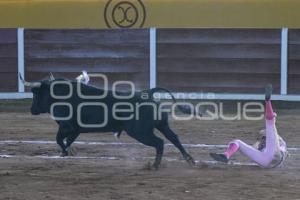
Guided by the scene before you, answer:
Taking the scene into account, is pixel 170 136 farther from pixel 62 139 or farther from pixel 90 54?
pixel 90 54

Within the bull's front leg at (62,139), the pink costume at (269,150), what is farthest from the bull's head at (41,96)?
the pink costume at (269,150)

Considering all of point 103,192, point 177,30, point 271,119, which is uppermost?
point 177,30

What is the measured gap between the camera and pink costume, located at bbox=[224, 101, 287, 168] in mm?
7805

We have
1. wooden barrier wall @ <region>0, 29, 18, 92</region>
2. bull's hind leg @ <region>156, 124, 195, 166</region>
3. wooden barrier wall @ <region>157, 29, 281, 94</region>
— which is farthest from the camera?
wooden barrier wall @ <region>0, 29, 18, 92</region>

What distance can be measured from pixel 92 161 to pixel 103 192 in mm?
1852

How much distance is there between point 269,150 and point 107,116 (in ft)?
5.25

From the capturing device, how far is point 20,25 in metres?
15.7

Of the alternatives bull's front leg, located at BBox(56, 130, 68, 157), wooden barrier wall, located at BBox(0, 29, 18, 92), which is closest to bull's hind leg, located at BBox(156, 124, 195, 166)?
bull's front leg, located at BBox(56, 130, 68, 157)

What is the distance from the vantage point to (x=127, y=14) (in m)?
15.3

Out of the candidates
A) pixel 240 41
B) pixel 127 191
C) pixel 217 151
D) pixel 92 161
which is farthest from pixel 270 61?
pixel 127 191

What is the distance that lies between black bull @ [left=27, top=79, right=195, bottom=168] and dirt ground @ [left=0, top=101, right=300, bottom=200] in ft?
0.93

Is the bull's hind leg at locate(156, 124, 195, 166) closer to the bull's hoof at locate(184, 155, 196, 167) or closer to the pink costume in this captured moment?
the bull's hoof at locate(184, 155, 196, 167)

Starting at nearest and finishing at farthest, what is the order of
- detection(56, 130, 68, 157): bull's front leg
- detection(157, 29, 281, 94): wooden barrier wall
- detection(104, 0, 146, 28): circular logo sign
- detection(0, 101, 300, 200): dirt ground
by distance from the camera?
detection(0, 101, 300, 200): dirt ground
detection(56, 130, 68, 157): bull's front leg
detection(157, 29, 281, 94): wooden barrier wall
detection(104, 0, 146, 28): circular logo sign

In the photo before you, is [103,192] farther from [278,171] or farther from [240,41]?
[240,41]
